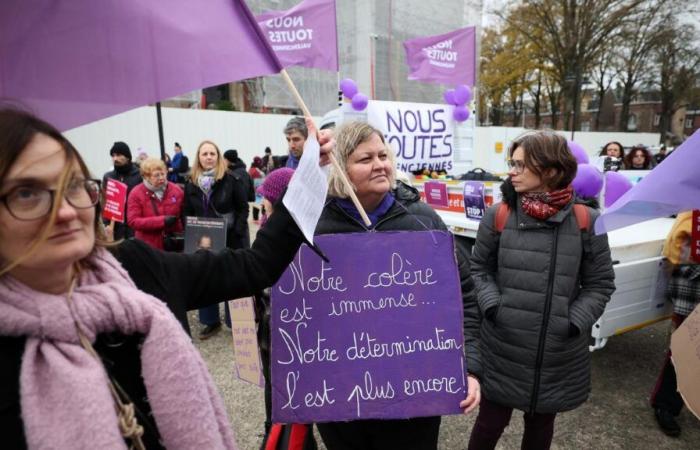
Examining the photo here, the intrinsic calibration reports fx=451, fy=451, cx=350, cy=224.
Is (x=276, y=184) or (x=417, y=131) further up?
(x=417, y=131)

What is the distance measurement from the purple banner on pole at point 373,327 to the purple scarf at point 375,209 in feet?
0.70

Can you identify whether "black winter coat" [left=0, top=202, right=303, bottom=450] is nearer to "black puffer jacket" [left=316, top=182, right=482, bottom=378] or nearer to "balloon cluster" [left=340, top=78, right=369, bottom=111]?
"black puffer jacket" [left=316, top=182, right=482, bottom=378]

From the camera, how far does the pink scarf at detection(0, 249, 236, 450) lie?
860 millimetres

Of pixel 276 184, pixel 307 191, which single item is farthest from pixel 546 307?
pixel 276 184

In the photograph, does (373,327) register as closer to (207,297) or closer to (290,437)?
(207,297)

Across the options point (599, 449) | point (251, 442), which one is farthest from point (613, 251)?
point (251, 442)

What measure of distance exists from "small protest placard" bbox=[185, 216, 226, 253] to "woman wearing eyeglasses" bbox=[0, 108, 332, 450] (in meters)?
2.78

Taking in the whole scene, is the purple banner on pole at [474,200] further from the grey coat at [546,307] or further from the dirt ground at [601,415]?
the grey coat at [546,307]

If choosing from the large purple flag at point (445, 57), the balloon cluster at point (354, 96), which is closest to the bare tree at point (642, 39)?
the large purple flag at point (445, 57)

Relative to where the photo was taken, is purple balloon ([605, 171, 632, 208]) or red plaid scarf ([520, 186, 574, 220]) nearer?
red plaid scarf ([520, 186, 574, 220])

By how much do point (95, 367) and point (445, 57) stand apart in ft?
31.0

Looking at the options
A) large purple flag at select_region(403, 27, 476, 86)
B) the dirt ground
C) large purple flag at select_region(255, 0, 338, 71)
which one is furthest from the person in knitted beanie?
large purple flag at select_region(403, 27, 476, 86)

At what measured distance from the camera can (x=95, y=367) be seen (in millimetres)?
924

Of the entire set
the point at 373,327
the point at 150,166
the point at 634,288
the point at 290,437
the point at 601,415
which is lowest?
the point at 601,415
